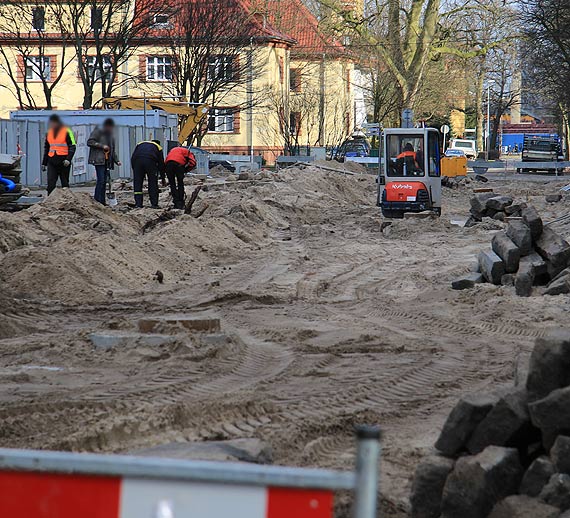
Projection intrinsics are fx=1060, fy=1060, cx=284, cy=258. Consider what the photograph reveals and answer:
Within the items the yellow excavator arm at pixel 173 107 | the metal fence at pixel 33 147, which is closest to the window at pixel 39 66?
the yellow excavator arm at pixel 173 107

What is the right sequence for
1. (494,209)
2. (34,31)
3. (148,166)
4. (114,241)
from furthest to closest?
(34,31) → (494,209) → (148,166) → (114,241)

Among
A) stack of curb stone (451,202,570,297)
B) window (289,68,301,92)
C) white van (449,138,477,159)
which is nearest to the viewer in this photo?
stack of curb stone (451,202,570,297)

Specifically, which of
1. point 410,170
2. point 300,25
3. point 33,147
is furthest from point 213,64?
point 410,170

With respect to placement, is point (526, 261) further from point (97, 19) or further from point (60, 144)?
point (97, 19)

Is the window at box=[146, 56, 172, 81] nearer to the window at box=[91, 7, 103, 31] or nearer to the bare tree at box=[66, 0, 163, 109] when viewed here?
the bare tree at box=[66, 0, 163, 109]

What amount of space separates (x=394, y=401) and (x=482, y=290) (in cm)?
570

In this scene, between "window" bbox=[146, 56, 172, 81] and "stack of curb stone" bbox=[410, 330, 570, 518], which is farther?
"window" bbox=[146, 56, 172, 81]

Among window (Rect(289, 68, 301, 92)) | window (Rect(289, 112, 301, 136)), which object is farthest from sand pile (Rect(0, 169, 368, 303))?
window (Rect(289, 68, 301, 92))

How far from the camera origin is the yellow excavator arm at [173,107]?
39.7m

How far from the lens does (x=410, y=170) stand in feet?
80.1

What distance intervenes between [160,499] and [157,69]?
54153mm

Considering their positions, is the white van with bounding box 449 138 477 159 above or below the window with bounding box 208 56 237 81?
below

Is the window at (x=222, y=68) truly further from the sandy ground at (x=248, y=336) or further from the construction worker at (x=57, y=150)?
the sandy ground at (x=248, y=336)

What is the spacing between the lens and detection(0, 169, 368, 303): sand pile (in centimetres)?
1298
